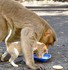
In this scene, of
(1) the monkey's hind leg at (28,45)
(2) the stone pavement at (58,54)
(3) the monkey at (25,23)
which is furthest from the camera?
A: (2) the stone pavement at (58,54)

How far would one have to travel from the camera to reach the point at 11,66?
5.28 meters

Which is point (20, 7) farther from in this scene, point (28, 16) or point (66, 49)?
point (66, 49)

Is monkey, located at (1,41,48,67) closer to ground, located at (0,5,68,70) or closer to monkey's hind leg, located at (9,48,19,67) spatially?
monkey's hind leg, located at (9,48,19,67)

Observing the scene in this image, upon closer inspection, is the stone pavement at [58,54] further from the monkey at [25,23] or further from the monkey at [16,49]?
the monkey at [25,23]

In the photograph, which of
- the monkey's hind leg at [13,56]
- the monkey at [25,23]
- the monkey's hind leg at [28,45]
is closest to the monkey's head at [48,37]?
the monkey at [25,23]

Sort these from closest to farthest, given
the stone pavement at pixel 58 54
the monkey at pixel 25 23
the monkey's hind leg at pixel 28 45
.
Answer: the monkey's hind leg at pixel 28 45
the monkey at pixel 25 23
the stone pavement at pixel 58 54

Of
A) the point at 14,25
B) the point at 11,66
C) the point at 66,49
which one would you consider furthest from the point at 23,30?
the point at 66,49

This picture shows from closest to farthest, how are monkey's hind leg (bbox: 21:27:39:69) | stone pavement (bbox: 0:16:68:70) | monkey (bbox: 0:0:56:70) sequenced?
monkey's hind leg (bbox: 21:27:39:69) → monkey (bbox: 0:0:56:70) → stone pavement (bbox: 0:16:68:70)

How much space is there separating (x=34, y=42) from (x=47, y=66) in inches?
17.9

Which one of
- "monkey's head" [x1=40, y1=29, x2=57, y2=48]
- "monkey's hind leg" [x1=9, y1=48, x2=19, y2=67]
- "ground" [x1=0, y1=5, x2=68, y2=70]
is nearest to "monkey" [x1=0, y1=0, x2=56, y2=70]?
"monkey's head" [x1=40, y1=29, x2=57, y2=48]

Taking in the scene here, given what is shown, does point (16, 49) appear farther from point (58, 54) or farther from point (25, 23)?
point (58, 54)

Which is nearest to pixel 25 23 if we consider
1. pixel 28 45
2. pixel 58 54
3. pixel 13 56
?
pixel 28 45

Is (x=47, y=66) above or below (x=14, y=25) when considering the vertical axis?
below

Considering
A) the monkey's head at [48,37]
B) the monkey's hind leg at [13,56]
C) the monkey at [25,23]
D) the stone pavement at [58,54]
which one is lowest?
the stone pavement at [58,54]
